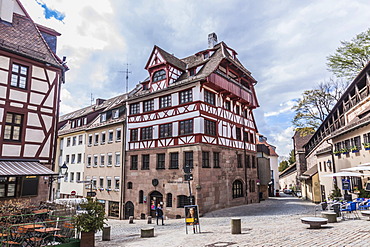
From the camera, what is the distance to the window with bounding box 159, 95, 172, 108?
79.6 ft

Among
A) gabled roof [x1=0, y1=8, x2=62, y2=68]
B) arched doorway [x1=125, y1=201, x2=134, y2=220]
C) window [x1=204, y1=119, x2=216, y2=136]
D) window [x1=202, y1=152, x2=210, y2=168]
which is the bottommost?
arched doorway [x1=125, y1=201, x2=134, y2=220]

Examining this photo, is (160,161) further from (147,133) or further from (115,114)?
(115,114)

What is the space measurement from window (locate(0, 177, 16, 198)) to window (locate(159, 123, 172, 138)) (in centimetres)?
1211

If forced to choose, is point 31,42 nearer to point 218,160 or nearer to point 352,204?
point 218,160

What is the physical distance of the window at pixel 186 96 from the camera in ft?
74.0

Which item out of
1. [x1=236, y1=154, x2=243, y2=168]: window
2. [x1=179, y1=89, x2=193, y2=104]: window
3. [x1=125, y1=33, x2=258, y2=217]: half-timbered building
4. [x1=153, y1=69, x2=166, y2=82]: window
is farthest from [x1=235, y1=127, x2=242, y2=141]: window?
[x1=153, y1=69, x2=166, y2=82]: window

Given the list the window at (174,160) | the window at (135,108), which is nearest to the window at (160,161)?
the window at (174,160)

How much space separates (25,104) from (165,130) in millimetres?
11391

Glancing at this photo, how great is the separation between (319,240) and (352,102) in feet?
62.9

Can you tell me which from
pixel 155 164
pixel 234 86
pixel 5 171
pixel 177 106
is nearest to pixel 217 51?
pixel 234 86

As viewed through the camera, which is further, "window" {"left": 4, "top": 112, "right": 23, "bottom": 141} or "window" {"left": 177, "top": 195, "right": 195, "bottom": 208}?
"window" {"left": 177, "top": 195, "right": 195, "bottom": 208}

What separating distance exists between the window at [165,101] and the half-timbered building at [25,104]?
902 centimetres

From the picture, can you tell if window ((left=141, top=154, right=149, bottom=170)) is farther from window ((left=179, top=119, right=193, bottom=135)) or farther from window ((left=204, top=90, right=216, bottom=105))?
window ((left=204, top=90, right=216, bottom=105))

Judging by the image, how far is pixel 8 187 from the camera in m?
14.7
